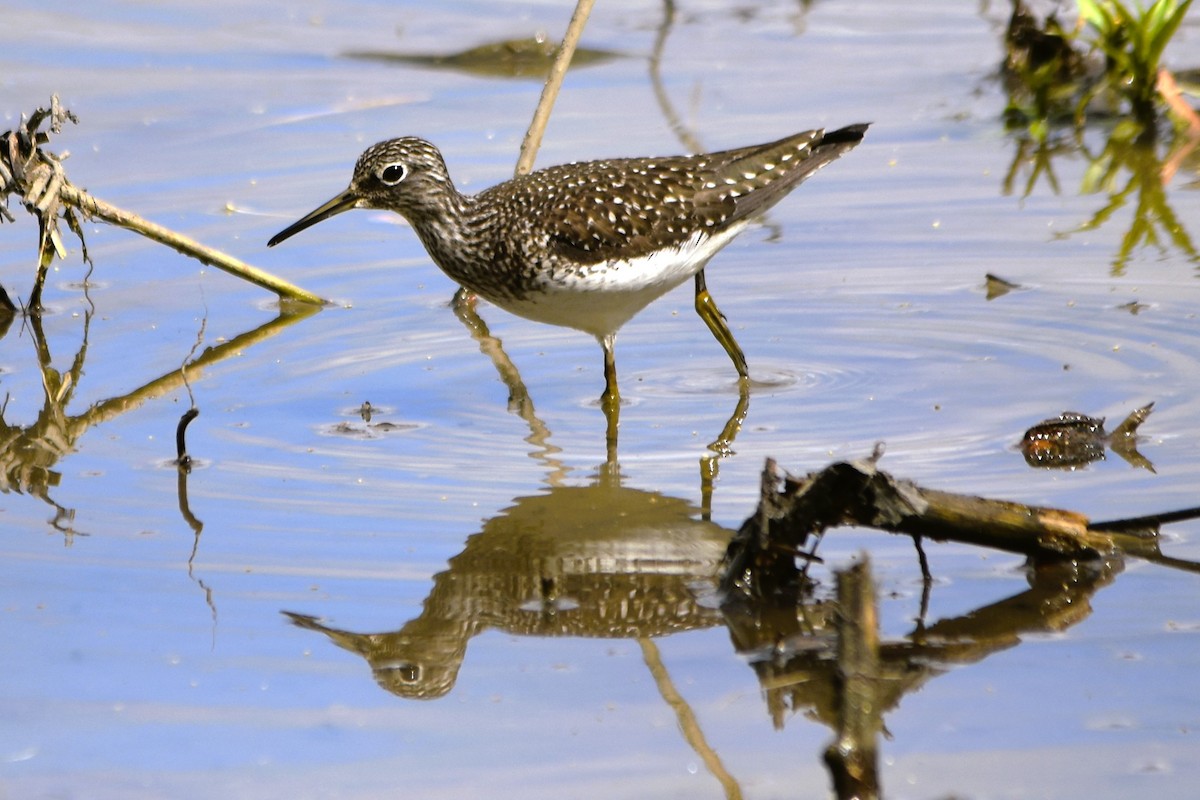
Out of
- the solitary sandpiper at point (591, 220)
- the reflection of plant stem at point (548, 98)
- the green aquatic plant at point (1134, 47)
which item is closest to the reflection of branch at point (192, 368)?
the solitary sandpiper at point (591, 220)

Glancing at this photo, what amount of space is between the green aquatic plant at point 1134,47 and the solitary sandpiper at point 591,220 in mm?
3226

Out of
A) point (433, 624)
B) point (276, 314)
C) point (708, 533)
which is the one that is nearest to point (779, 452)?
point (708, 533)

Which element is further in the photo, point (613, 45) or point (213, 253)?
point (613, 45)

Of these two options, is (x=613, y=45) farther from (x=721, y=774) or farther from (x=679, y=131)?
(x=721, y=774)

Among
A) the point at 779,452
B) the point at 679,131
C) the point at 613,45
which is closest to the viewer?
the point at 779,452

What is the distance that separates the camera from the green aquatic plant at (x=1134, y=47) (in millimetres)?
10250

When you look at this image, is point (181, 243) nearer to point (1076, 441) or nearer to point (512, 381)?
point (512, 381)

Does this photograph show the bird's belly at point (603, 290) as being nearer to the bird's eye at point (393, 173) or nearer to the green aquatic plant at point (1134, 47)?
the bird's eye at point (393, 173)

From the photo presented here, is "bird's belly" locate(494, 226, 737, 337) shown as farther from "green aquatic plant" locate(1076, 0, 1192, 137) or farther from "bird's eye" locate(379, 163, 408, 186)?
"green aquatic plant" locate(1076, 0, 1192, 137)

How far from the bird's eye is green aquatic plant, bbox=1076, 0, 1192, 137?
198 inches

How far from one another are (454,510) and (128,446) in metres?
1.62

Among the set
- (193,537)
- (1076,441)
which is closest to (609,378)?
(1076,441)

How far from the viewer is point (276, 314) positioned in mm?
8547

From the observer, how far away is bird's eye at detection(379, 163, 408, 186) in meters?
7.64
